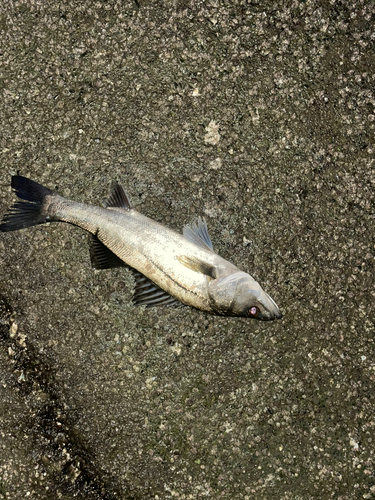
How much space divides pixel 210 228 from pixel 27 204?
4.52 ft

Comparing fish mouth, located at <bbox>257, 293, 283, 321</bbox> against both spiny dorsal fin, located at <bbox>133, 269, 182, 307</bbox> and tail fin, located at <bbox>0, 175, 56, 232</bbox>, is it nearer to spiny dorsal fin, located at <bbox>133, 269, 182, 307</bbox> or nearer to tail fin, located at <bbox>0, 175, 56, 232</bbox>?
spiny dorsal fin, located at <bbox>133, 269, 182, 307</bbox>

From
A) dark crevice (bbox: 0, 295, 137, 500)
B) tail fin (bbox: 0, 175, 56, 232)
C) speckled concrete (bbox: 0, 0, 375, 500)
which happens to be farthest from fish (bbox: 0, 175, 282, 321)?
dark crevice (bbox: 0, 295, 137, 500)

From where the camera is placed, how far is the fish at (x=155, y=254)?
3.00m

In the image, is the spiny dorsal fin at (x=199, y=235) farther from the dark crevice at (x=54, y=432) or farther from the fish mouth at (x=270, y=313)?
the dark crevice at (x=54, y=432)

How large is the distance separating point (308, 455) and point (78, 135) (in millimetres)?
3107

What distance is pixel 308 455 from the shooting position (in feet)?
11.7

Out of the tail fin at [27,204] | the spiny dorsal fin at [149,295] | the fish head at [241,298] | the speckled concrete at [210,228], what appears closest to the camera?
the fish head at [241,298]

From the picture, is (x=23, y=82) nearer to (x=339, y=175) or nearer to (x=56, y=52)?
(x=56, y=52)

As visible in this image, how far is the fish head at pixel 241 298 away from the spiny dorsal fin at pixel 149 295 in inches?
12.5

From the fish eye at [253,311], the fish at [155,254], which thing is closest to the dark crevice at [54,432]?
the fish at [155,254]

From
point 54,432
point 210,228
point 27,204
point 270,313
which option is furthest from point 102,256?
point 54,432

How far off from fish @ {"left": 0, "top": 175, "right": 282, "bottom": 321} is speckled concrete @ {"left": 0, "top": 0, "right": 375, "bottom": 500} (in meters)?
0.33

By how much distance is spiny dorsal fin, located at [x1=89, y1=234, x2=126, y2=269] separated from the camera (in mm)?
3193

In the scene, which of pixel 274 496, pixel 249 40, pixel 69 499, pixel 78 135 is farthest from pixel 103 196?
pixel 274 496
